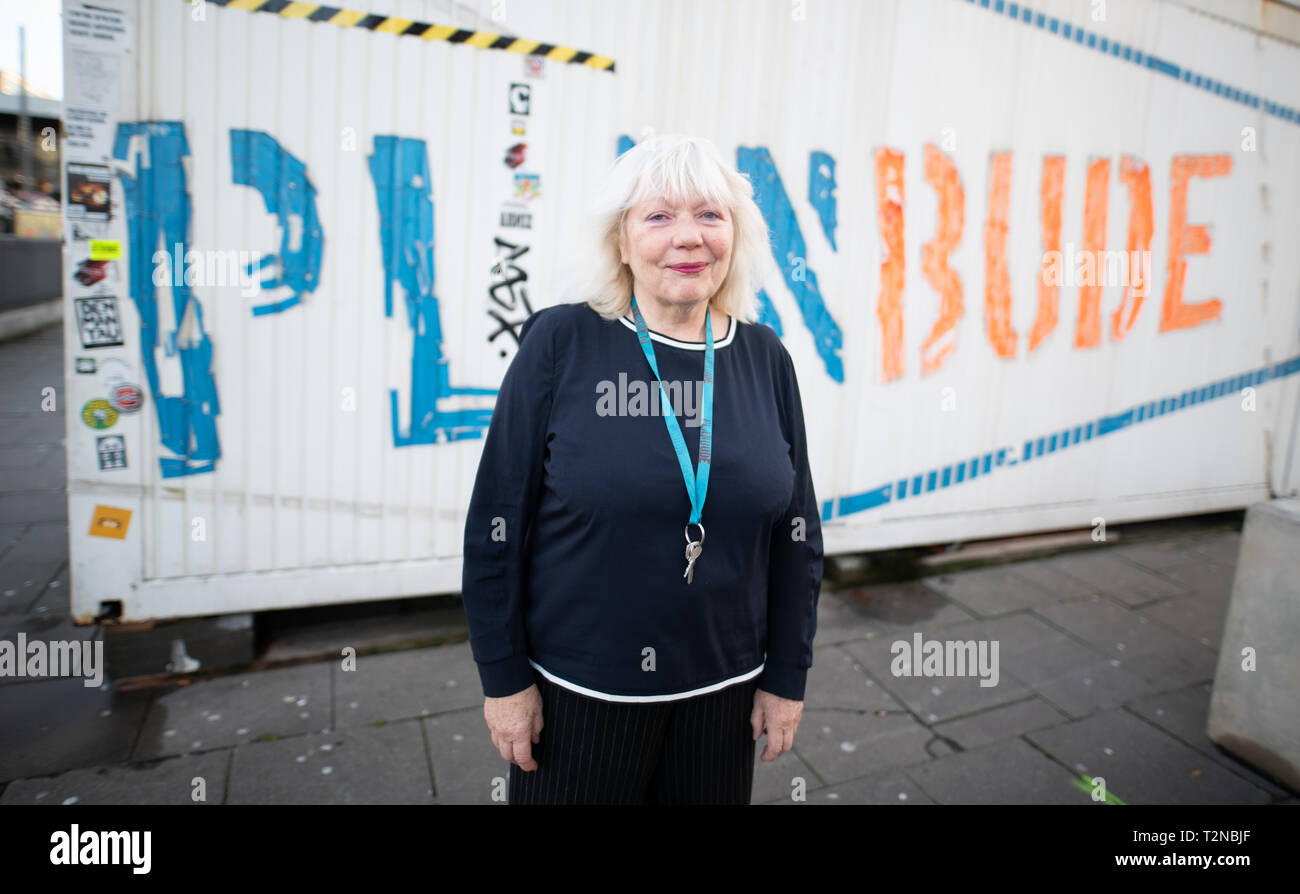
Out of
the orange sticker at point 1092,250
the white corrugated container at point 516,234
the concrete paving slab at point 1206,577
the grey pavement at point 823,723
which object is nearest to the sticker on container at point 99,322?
the white corrugated container at point 516,234

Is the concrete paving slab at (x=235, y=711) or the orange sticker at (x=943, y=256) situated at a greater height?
the orange sticker at (x=943, y=256)

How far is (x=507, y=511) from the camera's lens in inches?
70.5

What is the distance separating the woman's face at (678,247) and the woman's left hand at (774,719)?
1.04 m

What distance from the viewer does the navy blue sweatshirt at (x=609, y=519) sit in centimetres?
172

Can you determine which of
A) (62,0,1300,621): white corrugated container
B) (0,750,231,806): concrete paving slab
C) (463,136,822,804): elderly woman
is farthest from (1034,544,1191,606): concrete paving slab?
(0,750,231,806): concrete paving slab

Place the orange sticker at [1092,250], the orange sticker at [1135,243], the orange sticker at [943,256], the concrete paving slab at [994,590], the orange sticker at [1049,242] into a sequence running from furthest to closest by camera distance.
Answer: the orange sticker at [1135,243], the orange sticker at [1092,250], the orange sticker at [1049,242], the concrete paving slab at [994,590], the orange sticker at [943,256]

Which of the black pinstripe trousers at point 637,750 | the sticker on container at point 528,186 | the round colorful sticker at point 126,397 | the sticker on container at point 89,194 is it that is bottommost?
the black pinstripe trousers at point 637,750

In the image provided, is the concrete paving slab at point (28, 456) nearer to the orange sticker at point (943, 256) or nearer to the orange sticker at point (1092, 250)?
the orange sticker at point (943, 256)

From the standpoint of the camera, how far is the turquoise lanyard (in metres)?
1.72

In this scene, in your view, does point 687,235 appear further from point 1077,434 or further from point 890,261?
point 1077,434
